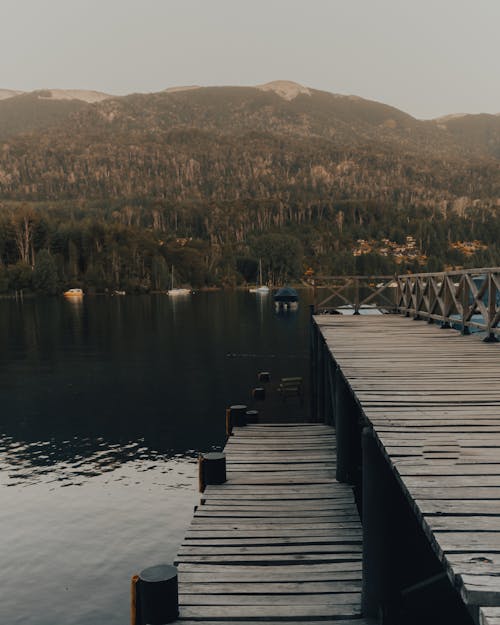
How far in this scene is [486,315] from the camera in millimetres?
13562

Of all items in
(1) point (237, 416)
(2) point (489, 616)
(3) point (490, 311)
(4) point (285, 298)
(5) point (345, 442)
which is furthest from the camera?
(4) point (285, 298)

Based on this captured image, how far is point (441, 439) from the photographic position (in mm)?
5781

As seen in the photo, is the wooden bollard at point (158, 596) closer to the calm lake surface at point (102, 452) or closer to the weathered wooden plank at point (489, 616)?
the weathered wooden plank at point (489, 616)

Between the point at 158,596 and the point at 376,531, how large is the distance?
2.29 m

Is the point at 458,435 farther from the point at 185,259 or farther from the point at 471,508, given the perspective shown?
the point at 185,259

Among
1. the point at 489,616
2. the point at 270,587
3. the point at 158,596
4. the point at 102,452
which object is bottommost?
the point at 102,452

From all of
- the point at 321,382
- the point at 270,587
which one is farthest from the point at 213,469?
the point at 321,382

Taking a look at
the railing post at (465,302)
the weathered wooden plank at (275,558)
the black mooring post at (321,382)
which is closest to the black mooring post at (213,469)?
the weathered wooden plank at (275,558)

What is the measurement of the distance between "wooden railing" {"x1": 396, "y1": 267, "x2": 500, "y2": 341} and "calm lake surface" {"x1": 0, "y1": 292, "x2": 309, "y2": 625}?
9.46 meters

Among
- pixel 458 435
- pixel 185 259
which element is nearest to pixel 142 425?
pixel 458 435

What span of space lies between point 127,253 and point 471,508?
577 feet

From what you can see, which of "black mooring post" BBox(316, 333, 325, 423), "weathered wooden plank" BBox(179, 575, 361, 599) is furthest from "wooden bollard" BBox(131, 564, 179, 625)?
"black mooring post" BBox(316, 333, 325, 423)

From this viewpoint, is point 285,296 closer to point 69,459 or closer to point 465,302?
point 69,459

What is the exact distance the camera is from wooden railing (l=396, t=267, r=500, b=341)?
1344 centimetres
